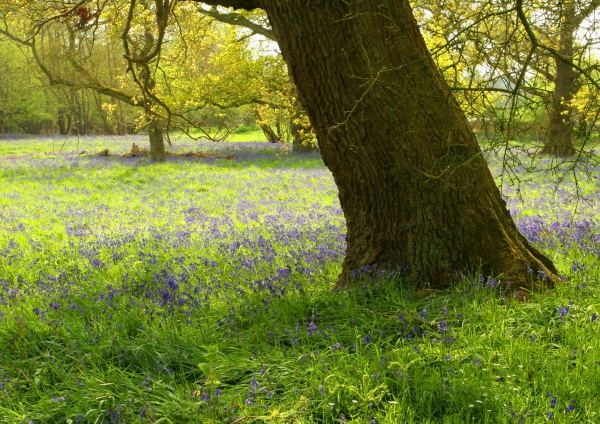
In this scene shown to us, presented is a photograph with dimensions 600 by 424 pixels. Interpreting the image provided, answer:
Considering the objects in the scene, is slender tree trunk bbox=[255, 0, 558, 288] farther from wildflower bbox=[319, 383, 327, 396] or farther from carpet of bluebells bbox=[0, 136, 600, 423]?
wildflower bbox=[319, 383, 327, 396]

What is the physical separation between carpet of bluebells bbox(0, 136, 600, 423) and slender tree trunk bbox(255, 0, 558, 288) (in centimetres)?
31

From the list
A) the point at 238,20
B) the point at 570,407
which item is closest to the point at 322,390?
the point at 570,407

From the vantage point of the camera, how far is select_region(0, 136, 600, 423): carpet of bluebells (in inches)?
106

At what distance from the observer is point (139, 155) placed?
2592cm

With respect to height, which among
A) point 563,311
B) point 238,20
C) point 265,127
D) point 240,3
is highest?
point 238,20

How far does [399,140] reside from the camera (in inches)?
156

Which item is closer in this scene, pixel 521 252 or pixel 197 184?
pixel 521 252

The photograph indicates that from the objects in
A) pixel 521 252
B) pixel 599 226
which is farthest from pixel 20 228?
pixel 599 226

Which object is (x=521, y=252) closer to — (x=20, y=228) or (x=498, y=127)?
(x=498, y=127)

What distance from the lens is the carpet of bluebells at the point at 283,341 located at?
2.69 m

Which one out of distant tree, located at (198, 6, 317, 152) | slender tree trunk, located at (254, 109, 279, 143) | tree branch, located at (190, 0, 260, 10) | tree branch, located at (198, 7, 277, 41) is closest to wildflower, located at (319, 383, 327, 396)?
tree branch, located at (190, 0, 260, 10)

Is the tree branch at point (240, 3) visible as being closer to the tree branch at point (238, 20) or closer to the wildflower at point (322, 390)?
the wildflower at point (322, 390)

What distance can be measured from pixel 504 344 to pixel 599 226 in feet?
14.6

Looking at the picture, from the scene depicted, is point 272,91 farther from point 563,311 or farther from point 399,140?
point 563,311
